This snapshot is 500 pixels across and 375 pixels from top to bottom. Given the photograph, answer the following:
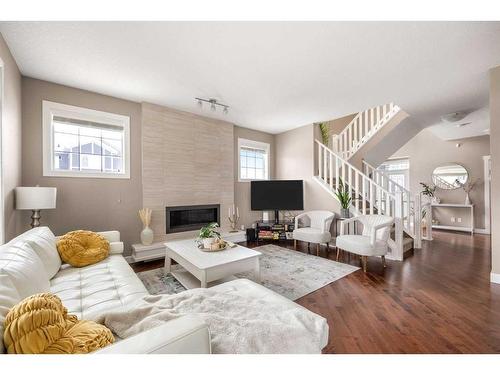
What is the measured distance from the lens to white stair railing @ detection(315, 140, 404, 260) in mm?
3500

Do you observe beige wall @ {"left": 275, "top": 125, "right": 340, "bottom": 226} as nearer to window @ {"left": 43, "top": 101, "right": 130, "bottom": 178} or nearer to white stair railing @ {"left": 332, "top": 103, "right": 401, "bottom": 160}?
white stair railing @ {"left": 332, "top": 103, "right": 401, "bottom": 160}

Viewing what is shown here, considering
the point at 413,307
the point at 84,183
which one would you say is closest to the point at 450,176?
the point at 413,307

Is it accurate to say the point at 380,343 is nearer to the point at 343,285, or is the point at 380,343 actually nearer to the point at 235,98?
the point at 343,285

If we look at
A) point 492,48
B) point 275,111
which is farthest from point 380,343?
point 275,111

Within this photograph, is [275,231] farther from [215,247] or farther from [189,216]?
[215,247]

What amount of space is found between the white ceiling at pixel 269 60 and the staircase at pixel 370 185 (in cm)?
120

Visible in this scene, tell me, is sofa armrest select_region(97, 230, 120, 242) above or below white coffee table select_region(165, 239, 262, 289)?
above

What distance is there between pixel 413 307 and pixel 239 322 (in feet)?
6.34

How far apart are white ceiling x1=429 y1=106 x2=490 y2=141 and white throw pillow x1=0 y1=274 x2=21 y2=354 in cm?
610

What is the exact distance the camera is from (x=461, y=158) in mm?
5738

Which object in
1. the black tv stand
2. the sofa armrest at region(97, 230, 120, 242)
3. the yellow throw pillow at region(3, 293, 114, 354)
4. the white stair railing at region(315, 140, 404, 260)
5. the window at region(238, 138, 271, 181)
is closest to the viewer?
the yellow throw pillow at region(3, 293, 114, 354)

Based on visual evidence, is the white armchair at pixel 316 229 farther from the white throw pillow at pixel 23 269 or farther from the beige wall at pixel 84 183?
the white throw pillow at pixel 23 269

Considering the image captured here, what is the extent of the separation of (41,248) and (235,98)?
2.91 metres

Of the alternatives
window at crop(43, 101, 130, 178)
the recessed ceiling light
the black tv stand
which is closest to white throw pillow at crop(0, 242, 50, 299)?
window at crop(43, 101, 130, 178)
